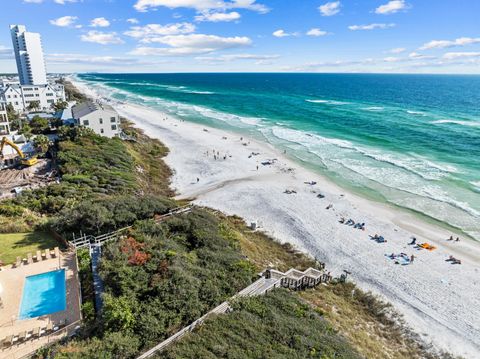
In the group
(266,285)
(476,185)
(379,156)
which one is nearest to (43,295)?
(266,285)

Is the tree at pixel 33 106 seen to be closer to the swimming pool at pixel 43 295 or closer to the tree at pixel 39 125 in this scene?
the tree at pixel 39 125

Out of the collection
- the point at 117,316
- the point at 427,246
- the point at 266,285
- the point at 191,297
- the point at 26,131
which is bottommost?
the point at 427,246

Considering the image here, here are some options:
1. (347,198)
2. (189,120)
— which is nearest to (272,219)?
(347,198)

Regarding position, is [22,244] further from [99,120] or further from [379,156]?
[379,156]

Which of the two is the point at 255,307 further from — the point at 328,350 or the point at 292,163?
the point at 292,163

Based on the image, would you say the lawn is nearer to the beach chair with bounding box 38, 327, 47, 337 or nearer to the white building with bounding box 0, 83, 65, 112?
the beach chair with bounding box 38, 327, 47, 337
